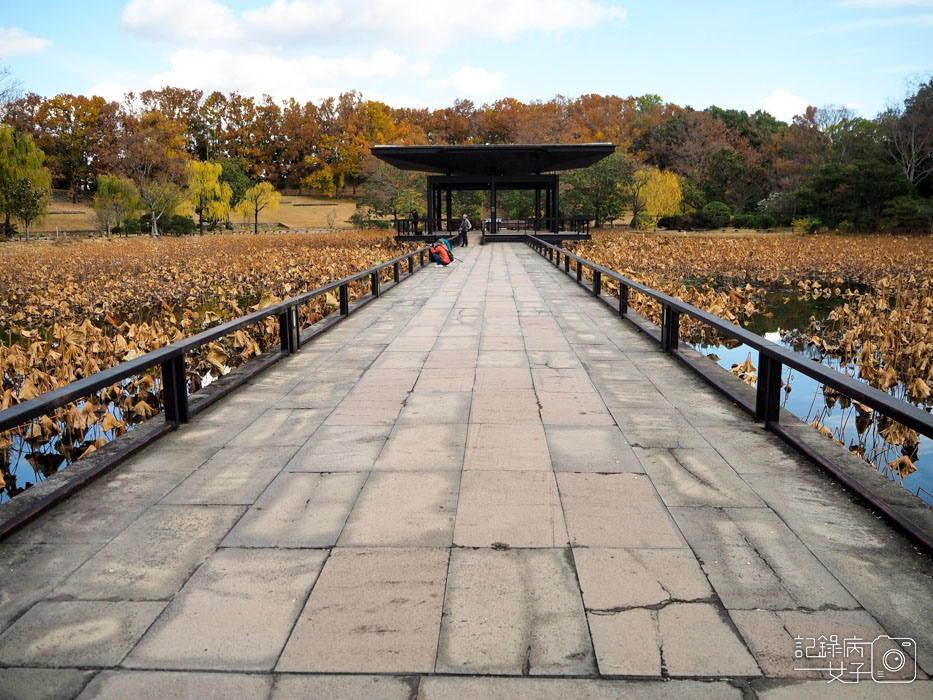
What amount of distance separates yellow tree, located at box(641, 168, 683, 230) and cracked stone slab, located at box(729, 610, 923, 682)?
144 feet

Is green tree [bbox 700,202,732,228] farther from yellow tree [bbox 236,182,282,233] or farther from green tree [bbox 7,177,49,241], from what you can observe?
green tree [bbox 7,177,49,241]

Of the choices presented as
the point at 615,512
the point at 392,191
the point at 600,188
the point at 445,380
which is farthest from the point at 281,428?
the point at 392,191

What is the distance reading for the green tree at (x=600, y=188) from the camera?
41.3m

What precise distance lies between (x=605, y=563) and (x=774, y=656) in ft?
2.44

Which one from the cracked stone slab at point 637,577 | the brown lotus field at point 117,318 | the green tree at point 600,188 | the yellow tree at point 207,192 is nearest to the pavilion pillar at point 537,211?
the green tree at point 600,188

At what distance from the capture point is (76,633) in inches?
93.8

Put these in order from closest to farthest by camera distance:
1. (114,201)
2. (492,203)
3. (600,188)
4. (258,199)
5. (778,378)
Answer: (778,378)
(492,203)
(600,188)
(114,201)
(258,199)

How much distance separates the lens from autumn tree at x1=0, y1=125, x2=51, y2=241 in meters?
39.9

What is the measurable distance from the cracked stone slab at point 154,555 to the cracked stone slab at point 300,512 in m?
0.11

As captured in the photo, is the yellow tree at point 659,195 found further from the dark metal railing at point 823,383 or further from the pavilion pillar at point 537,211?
the dark metal railing at point 823,383

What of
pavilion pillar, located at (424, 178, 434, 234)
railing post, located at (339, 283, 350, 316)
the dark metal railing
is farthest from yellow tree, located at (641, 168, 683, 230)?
the dark metal railing

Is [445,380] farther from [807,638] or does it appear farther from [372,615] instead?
[807,638]

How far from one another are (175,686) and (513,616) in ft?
3.62

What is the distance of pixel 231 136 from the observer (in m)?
85.9
